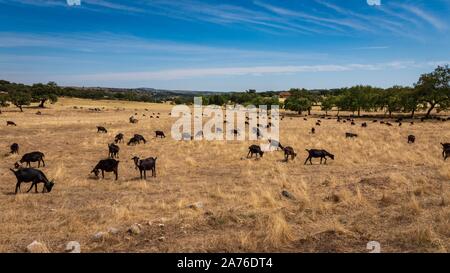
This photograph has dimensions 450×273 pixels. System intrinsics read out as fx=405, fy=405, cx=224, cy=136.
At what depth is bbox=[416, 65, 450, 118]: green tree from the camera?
75375mm

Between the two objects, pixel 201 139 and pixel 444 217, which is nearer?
pixel 444 217

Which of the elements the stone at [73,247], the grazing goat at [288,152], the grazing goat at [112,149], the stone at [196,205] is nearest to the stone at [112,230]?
the stone at [73,247]

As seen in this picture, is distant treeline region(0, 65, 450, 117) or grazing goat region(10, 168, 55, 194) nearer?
grazing goat region(10, 168, 55, 194)

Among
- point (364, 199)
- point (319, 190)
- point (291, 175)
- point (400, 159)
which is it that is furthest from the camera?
point (400, 159)

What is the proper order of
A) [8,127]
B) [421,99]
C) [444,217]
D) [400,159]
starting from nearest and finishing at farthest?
[444,217], [400,159], [8,127], [421,99]

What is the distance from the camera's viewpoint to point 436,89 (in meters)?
76.3

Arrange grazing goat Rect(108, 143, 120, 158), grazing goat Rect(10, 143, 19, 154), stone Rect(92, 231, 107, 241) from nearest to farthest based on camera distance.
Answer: stone Rect(92, 231, 107, 241), grazing goat Rect(108, 143, 120, 158), grazing goat Rect(10, 143, 19, 154)

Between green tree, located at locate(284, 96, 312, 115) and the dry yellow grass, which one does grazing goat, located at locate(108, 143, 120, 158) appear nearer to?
the dry yellow grass

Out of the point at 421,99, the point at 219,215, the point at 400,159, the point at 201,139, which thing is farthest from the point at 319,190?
the point at 421,99

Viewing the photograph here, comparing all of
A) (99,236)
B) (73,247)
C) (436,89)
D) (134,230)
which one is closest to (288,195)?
(134,230)

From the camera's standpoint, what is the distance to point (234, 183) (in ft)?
59.6

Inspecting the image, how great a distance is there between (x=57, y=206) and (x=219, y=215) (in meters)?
6.09

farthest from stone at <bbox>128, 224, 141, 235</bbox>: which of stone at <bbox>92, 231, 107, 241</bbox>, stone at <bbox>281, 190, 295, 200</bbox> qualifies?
stone at <bbox>281, 190, 295, 200</bbox>
